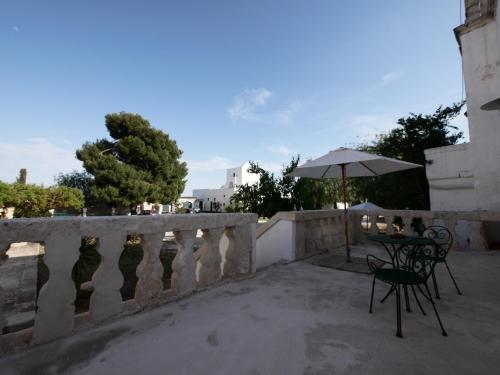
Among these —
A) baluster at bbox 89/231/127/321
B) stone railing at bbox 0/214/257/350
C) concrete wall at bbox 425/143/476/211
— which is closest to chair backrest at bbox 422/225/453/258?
stone railing at bbox 0/214/257/350

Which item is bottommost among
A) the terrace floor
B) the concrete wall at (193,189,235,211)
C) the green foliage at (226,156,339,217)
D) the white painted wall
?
the terrace floor

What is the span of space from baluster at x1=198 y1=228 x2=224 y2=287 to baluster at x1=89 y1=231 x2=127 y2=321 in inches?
38.6

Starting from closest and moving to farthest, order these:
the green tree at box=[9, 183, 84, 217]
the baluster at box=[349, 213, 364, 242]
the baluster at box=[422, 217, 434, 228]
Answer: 1. the baluster at box=[422, 217, 434, 228]
2. the baluster at box=[349, 213, 364, 242]
3. the green tree at box=[9, 183, 84, 217]

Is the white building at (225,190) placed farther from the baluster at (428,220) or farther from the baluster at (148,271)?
the baluster at (148,271)

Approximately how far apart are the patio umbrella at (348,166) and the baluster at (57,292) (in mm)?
3757

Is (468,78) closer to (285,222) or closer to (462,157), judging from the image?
(462,157)

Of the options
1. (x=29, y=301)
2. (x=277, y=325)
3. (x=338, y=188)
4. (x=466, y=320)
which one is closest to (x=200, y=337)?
(x=277, y=325)

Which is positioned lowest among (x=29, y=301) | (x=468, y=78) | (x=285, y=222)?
(x=29, y=301)

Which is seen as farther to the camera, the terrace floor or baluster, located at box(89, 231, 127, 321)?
baluster, located at box(89, 231, 127, 321)

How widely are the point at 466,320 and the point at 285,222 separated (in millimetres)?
3065

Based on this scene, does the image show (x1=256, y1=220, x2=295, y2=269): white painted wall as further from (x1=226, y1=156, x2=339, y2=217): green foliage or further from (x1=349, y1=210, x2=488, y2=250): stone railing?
(x1=349, y1=210, x2=488, y2=250): stone railing

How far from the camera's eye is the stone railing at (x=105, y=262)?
180cm

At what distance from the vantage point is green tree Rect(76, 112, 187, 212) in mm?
20281

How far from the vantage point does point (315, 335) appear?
6.59 feet
